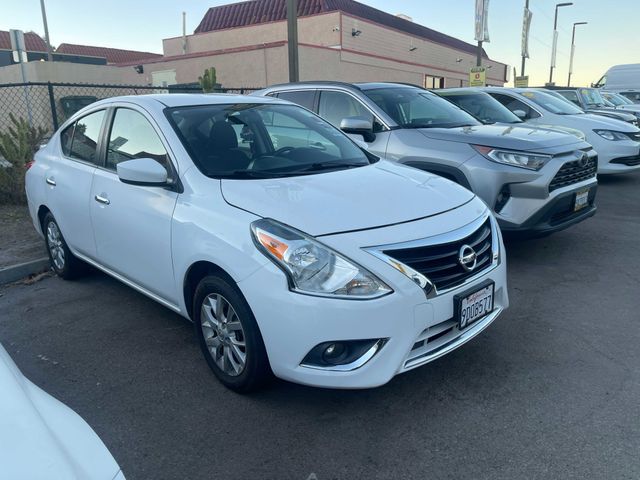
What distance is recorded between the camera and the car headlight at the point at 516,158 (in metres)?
4.80

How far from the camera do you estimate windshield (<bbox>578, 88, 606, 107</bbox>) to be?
14484 millimetres

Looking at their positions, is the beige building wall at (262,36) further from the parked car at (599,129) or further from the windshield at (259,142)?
the windshield at (259,142)

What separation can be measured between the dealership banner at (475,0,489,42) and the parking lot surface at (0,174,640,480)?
16400mm

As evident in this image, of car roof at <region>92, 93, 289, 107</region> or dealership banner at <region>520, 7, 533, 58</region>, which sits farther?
dealership banner at <region>520, 7, 533, 58</region>

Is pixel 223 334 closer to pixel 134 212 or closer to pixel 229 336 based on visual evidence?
pixel 229 336

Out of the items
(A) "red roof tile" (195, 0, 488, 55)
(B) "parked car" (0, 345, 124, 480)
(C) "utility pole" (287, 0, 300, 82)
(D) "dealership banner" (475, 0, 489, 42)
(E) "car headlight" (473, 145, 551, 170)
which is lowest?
(B) "parked car" (0, 345, 124, 480)

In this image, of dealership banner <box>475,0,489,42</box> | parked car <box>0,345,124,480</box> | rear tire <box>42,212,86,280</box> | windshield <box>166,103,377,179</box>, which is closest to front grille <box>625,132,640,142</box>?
windshield <box>166,103,377,179</box>

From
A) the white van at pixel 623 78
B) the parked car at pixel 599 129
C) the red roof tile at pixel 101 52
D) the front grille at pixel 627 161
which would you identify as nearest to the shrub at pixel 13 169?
the parked car at pixel 599 129

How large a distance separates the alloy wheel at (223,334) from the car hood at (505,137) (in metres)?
3.17

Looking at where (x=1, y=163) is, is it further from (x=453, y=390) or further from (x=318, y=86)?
(x=453, y=390)

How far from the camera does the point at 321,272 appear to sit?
2494 mm

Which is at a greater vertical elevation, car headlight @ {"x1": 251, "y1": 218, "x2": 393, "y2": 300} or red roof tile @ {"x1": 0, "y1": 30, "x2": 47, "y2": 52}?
red roof tile @ {"x1": 0, "y1": 30, "x2": 47, "y2": 52}

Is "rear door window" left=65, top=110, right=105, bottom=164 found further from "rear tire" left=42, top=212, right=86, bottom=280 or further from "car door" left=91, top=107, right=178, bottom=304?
"rear tire" left=42, top=212, right=86, bottom=280

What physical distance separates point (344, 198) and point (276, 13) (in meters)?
31.9
